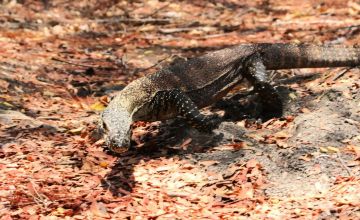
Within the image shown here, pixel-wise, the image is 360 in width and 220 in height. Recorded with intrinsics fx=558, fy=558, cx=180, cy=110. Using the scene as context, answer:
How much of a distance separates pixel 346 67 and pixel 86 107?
4.07 meters

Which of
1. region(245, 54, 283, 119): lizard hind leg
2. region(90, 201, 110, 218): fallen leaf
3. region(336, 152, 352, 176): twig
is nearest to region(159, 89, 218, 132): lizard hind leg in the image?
region(245, 54, 283, 119): lizard hind leg

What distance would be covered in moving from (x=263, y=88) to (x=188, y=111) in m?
1.40

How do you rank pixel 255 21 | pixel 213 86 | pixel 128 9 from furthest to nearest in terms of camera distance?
pixel 128 9
pixel 255 21
pixel 213 86

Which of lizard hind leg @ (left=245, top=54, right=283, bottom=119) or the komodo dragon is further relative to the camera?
lizard hind leg @ (left=245, top=54, right=283, bottom=119)

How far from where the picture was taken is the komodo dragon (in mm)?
6840

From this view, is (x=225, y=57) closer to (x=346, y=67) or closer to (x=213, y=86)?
(x=213, y=86)

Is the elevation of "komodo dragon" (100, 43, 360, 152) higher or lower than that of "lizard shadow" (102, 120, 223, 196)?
higher

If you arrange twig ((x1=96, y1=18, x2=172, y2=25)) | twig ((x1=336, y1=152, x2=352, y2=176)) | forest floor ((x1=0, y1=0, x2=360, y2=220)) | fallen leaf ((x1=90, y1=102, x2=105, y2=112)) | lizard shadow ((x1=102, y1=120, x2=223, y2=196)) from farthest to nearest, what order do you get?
1. twig ((x1=96, y1=18, x2=172, y2=25))
2. fallen leaf ((x1=90, y1=102, x2=105, y2=112))
3. lizard shadow ((x1=102, y1=120, x2=223, y2=196))
4. twig ((x1=336, y1=152, x2=352, y2=176))
5. forest floor ((x1=0, y1=0, x2=360, y2=220))

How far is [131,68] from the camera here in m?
10.7

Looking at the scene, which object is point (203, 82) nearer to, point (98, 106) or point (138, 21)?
point (98, 106)

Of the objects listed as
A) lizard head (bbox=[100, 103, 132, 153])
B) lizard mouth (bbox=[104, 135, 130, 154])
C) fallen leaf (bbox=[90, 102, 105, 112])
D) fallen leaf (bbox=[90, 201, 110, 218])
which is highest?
lizard head (bbox=[100, 103, 132, 153])

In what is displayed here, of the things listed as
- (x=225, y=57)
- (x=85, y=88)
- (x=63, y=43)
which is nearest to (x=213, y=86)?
(x=225, y=57)

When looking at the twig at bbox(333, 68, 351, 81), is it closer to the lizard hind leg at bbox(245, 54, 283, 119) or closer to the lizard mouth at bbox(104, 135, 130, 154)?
the lizard hind leg at bbox(245, 54, 283, 119)

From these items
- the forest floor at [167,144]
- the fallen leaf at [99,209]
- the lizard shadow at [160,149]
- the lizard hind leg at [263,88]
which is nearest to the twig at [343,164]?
the forest floor at [167,144]
